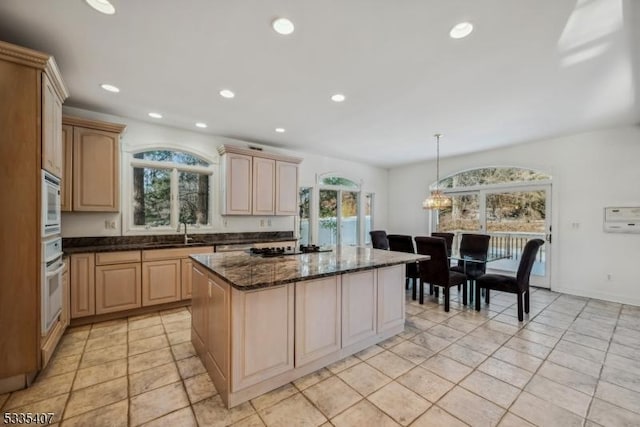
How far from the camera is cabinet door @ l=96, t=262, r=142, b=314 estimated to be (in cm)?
315

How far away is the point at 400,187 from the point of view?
7023mm

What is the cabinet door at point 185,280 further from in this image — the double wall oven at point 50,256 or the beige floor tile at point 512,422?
the beige floor tile at point 512,422

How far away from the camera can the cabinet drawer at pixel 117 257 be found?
10.3 ft

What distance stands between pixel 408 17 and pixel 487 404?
2719 millimetres

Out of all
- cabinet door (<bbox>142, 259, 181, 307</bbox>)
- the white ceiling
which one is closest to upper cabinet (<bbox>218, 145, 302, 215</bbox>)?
the white ceiling

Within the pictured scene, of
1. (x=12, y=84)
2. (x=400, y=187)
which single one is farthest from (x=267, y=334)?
(x=400, y=187)

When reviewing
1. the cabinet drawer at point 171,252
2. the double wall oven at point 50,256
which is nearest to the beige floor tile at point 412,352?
the cabinet drawer at point 171,252

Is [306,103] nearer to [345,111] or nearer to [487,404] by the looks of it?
[345,111]

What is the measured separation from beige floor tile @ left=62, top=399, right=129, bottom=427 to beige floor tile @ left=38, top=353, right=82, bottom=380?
2.42ft

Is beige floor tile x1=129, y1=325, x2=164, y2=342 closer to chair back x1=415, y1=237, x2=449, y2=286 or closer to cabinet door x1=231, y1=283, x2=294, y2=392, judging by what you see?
cabinet door x1=231, y1=283, x2=294, y2=392

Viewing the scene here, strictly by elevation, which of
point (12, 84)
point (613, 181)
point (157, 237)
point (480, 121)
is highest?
point (480, 121)

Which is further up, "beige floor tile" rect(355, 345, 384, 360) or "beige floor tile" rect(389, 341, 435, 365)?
"beige floor tile" rect(389, 341, 435, 365)

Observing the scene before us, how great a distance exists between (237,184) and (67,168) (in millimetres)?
2060

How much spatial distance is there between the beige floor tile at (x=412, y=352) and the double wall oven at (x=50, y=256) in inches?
117
